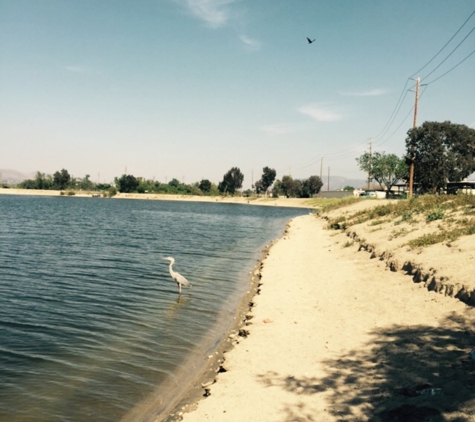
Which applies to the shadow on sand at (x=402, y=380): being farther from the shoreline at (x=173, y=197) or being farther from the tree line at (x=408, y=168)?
the shoreline at (x=173, y=197)

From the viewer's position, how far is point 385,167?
97.1 meters

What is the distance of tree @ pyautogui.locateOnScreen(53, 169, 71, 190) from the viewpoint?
181 meters

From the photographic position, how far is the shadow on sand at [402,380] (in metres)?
6.70

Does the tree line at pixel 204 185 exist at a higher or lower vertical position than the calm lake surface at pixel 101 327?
higher

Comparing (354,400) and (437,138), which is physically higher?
(437,138)

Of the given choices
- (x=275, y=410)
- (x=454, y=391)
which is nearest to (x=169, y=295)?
(x=275, y=410)

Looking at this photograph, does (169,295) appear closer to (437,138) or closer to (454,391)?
(454,391)

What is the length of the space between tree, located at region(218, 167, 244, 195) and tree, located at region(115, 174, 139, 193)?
40.5 m

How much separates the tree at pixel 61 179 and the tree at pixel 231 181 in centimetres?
7387

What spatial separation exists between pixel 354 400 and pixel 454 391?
1791 millimetres

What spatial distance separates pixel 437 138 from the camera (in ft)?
229

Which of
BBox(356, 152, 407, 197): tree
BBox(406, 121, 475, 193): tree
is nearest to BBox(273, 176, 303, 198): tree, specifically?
BBox(356, 152, 407, 197): tree

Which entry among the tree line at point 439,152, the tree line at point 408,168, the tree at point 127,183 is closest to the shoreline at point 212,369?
the tree line at point 408,168

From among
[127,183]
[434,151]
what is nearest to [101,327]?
[434,151]
